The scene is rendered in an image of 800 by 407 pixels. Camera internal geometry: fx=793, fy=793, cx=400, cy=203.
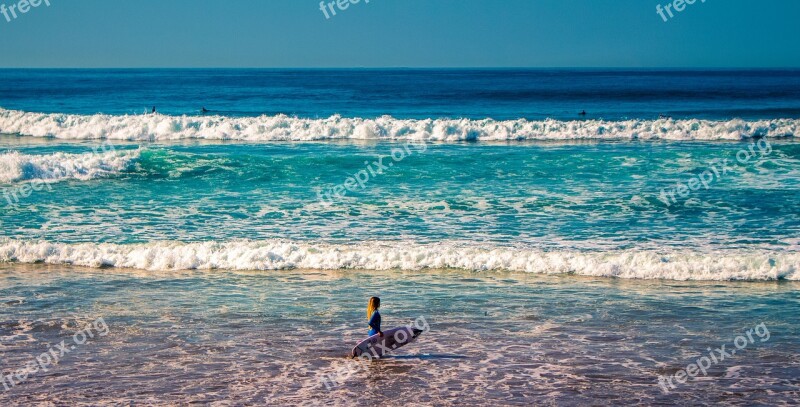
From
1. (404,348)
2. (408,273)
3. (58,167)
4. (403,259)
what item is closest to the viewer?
(404,348)

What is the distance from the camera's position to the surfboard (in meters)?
11.2

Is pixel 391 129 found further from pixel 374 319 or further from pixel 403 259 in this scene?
pixel 374 319

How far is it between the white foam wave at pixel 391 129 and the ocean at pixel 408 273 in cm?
332

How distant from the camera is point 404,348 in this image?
38.5 ft

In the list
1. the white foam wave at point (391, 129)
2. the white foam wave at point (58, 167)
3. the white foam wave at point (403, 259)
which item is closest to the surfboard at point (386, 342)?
the white foam wave at point (403, 259)

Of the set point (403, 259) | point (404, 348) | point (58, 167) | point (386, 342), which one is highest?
point (58, 167)

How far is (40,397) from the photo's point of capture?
9906 mm

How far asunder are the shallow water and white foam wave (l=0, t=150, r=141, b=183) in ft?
36.7

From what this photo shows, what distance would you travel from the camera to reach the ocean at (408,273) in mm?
10508

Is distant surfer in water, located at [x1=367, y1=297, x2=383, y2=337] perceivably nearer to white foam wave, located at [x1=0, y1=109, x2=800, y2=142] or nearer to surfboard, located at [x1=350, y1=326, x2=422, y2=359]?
surfboard, located at [x1=350, y1=326, x2=422, y2=359]

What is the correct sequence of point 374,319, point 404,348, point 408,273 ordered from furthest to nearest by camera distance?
point 408,273 → point 404,348 → point 374,319

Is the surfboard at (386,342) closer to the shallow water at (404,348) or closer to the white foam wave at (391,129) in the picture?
the shallow water at (404,348)

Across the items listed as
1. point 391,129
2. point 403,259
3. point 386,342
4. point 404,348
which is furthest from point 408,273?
point 391,129

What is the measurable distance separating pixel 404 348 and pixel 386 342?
56 centimetres
